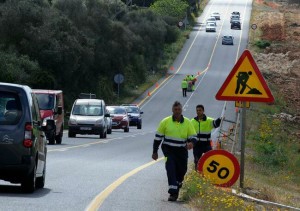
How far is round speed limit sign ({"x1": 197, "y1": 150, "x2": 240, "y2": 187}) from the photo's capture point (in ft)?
59.0

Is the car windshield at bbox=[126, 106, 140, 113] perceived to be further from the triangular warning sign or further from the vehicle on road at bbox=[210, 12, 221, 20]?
the vehicle on road at bbox=[210, 12, 221, 20]

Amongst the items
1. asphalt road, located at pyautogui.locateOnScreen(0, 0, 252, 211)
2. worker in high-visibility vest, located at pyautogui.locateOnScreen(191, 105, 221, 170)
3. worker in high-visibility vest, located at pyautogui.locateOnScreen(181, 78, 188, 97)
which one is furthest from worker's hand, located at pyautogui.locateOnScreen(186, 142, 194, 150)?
worker in high-visibility vest, located at pyautogui.locateOnScreen(181, 78, 188, 97)

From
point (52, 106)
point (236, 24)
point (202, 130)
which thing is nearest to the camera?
point (202, 130)

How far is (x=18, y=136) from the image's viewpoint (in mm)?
16688

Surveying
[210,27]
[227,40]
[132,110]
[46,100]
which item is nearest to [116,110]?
[132,110]

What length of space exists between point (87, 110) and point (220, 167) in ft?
93.3

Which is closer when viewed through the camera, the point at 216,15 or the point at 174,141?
the point at 174,141

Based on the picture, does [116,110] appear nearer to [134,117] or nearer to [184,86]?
[134,117]

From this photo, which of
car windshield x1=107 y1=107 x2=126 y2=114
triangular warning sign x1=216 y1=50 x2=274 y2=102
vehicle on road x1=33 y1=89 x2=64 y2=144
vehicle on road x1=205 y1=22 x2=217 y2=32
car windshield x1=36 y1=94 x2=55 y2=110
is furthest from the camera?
vehicle on road x1=205 y1=22 x2=217 y2=32

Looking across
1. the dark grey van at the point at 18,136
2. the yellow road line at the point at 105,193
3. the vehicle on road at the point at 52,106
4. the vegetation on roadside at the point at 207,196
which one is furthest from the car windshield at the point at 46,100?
the dark grey van at the point at 18,136

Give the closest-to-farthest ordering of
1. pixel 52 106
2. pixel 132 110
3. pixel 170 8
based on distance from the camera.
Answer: pixel 52 106 → pixel 132 110 → pixel 170 8

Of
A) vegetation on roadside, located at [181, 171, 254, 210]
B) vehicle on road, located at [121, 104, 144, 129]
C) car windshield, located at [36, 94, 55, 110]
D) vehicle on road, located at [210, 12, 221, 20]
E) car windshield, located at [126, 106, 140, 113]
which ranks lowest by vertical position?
vehicle on road, located at [121, 104, 144, 129]

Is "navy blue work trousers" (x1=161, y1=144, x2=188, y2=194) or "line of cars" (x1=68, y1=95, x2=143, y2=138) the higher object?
"navy blue work trousers" (x1=161, y1=144, x2=188, y2=194)

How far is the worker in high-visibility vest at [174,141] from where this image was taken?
56.6 ft
